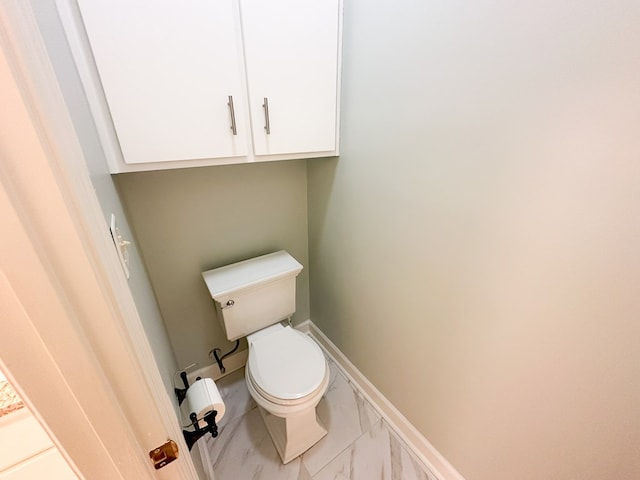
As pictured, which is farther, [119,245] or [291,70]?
[291,70]

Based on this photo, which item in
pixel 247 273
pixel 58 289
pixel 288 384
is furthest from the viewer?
pixel 247 273

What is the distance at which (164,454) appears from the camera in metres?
0.45

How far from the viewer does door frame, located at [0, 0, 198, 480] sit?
239 mm

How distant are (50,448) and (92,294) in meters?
0.54

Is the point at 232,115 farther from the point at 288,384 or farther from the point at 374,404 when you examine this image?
the point at 374,404

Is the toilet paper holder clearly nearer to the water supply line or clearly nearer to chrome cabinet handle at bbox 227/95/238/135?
the water supply line

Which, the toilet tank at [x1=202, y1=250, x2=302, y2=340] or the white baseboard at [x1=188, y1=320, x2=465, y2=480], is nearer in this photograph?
the white baseboard at [x1=188, y1=320, x2=465, y2=480]

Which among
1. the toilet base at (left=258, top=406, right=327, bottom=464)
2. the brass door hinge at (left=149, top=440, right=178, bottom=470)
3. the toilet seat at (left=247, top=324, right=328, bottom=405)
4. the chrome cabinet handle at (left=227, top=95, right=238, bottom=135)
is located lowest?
the toilet base at (left=258, top=406, right=327, bottom=464)

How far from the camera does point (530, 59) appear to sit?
62cm

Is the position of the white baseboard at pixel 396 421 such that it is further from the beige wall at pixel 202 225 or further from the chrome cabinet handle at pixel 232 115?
the chrome cabinet handle at pixel 232 115

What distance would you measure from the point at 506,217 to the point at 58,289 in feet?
3.10

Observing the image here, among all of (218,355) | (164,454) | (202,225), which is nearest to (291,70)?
(202,225)

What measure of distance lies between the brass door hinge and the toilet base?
807mm

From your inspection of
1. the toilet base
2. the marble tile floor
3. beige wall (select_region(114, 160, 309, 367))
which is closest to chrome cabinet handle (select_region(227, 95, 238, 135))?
beige wall (select_region(114, 160, 309, 367))
